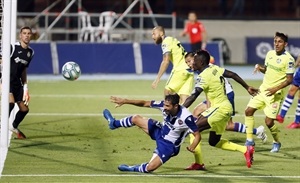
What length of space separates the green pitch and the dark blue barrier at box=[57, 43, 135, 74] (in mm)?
8862

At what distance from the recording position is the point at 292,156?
59.3 ft

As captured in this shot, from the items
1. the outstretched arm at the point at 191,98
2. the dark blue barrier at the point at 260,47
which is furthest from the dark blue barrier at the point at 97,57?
the outstretched arm at the point at 191,98

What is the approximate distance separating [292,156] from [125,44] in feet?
62.0

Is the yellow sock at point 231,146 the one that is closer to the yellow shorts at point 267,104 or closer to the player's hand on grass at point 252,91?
the player's hand on grass at point 252,91

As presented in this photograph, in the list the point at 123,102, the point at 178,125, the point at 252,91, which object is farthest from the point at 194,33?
the point at 178,125

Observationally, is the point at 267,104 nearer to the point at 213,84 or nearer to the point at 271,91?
the point at 271,91

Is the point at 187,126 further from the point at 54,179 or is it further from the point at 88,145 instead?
the point at 88,145

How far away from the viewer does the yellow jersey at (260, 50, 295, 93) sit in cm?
1848

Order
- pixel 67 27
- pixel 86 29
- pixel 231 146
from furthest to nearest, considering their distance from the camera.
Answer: pixel 67 27, pixel 86 29, pixel 231 146

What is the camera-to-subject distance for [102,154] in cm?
1803

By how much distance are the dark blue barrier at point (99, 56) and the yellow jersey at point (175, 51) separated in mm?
15110

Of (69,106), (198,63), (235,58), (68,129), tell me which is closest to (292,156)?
(198,63)

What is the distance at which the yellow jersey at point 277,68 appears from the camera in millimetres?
18475

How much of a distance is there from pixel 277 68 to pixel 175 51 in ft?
9.64
